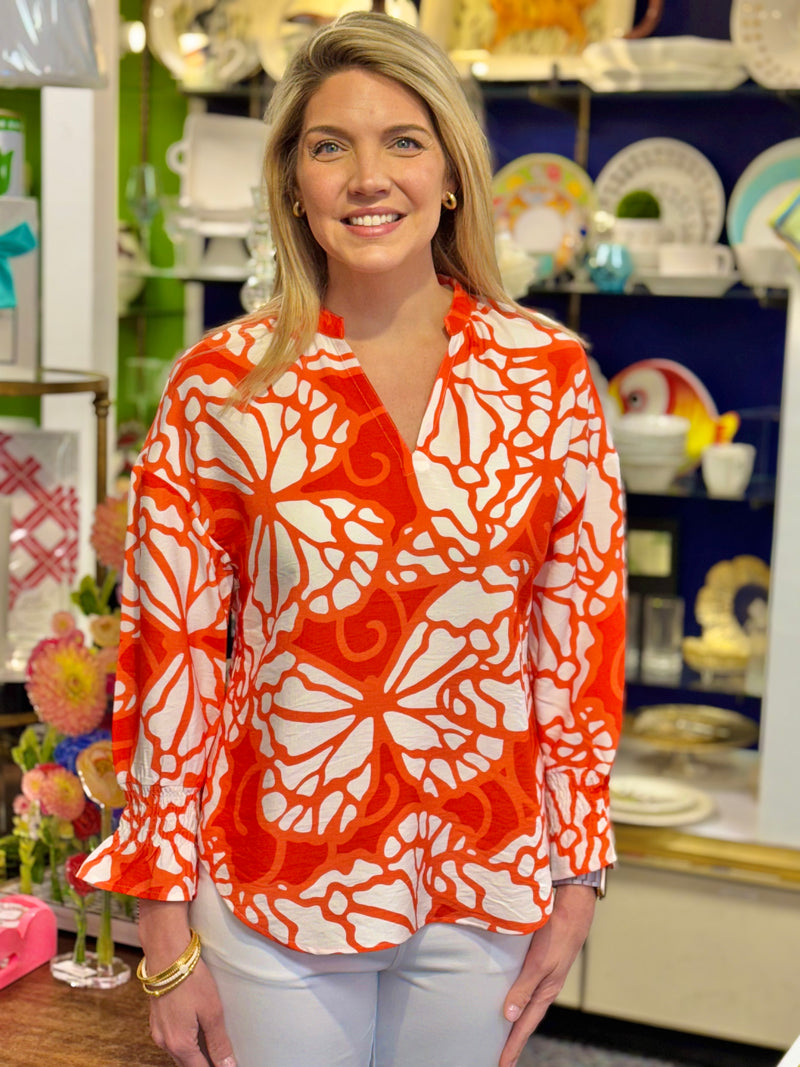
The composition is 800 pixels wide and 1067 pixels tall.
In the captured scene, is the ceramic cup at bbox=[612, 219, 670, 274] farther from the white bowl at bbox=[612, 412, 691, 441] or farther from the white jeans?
the white jeans

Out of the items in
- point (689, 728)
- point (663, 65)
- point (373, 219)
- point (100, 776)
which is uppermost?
point (663, 65)

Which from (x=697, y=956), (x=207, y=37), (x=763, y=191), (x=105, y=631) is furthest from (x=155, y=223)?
(x=697, y=956)

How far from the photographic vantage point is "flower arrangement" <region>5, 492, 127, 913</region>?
1.75 m

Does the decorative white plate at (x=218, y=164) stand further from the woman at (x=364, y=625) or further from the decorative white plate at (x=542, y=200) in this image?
the woman at (x=364, y=625)

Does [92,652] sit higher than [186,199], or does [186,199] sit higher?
[186,199]

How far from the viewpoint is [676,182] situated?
10.2 feet

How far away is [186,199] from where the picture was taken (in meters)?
3.14

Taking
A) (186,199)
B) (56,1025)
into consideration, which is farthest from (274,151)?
(186,199)

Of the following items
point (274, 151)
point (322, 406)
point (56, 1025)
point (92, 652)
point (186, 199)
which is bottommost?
point (56, 1025)

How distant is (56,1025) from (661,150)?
7.56ft

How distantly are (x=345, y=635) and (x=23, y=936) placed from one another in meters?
0.78

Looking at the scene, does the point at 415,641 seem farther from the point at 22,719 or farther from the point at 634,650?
the point at 634,650

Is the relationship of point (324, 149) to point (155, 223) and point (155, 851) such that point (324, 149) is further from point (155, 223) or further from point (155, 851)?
point (155, 223)

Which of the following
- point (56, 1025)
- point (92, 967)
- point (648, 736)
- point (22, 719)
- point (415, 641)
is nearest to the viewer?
point (415, 641)
